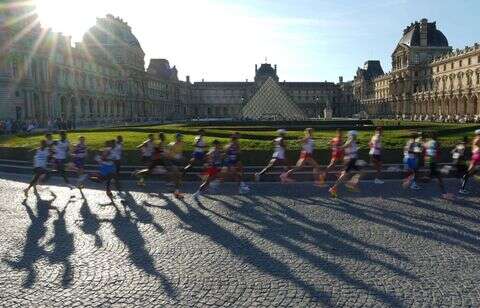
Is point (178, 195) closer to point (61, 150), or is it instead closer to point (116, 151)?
point (116, 151)

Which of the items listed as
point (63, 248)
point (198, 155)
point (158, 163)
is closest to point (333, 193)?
point (198, 155)

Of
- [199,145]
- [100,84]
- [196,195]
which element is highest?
[100,84]

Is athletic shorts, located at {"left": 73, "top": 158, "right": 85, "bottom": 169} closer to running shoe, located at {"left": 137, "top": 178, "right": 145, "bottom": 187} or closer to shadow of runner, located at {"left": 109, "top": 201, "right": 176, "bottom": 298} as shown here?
running shoe, located at {"left": 137, "top": 178, "right": 145, "bottom": 187}

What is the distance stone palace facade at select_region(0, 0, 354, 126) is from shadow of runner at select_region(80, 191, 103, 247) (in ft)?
131

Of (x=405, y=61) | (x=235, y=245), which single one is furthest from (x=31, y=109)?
(x=405, y=61)

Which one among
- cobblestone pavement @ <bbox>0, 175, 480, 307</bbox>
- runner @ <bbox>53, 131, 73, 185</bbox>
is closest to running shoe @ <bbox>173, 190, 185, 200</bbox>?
cobblestone pavement @ <bbox>0, 175, 480, 307</bbox>

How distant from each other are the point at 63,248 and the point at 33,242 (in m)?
0.77

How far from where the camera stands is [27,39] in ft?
152

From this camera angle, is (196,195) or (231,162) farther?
(231,162)

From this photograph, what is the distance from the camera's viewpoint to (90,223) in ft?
27.7

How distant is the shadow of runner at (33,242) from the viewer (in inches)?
239

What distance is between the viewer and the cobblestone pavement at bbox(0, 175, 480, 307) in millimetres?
5277

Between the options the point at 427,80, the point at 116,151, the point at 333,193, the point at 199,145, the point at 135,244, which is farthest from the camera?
the point at 427,80

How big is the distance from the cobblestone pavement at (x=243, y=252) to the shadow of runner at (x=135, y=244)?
0.07 ft
